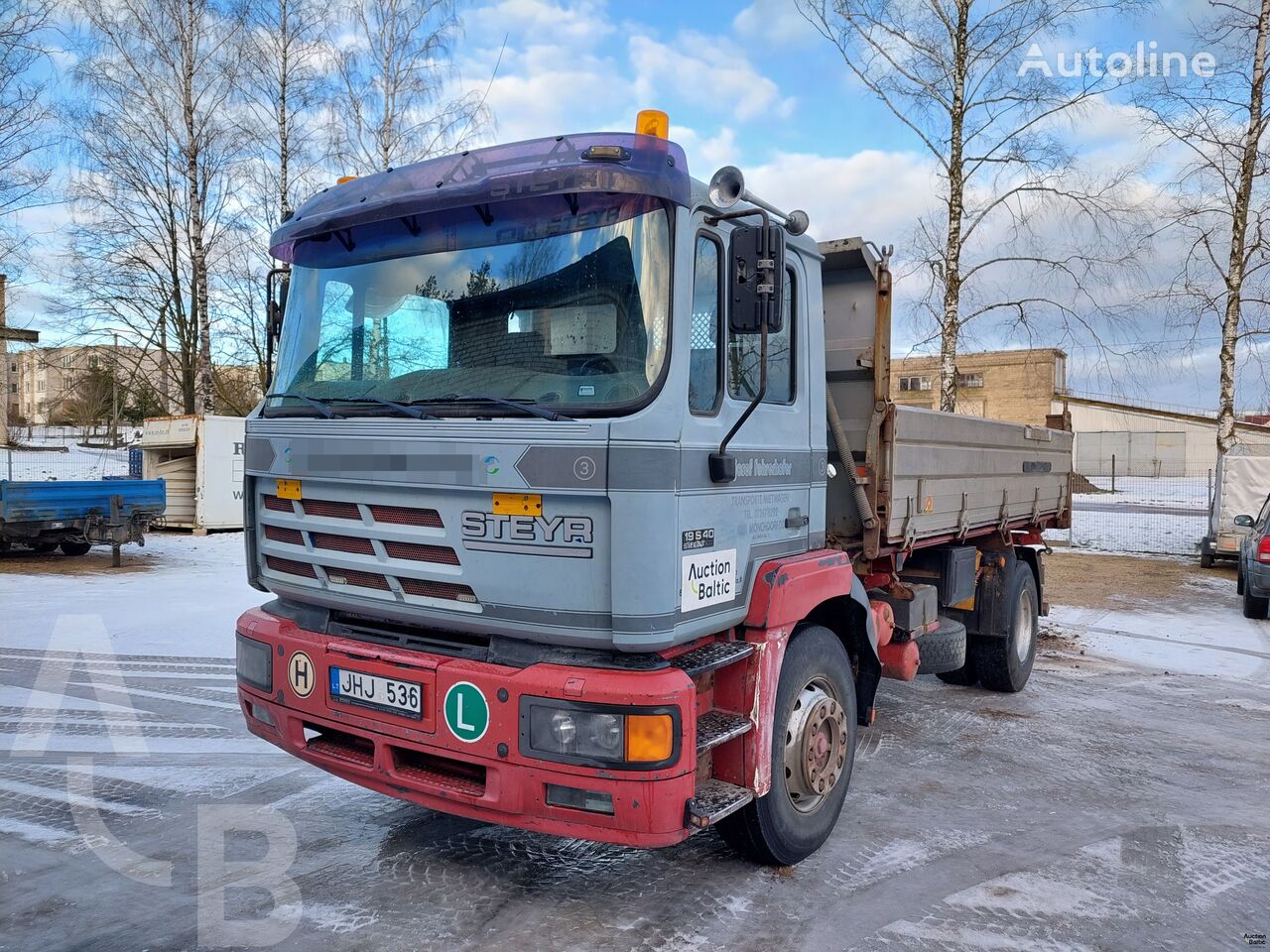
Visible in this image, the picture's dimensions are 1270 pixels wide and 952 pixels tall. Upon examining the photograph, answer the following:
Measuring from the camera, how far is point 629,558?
3.01m

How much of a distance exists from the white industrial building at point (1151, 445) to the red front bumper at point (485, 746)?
1648 inches

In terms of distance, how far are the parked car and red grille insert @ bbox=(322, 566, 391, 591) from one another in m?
10.0

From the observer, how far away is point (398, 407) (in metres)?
3.47

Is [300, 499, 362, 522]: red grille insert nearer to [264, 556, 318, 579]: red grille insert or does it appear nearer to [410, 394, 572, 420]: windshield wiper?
[264, 556, 318, 579]: red grille insert

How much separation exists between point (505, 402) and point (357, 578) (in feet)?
3.44

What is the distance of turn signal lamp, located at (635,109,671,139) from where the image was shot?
326cm

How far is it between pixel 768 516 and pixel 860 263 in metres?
1.94

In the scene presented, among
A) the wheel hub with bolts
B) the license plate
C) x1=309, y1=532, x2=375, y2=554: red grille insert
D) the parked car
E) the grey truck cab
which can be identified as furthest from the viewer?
the parked car

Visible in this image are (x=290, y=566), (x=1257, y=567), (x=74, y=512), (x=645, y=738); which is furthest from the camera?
(x=74, y=512)

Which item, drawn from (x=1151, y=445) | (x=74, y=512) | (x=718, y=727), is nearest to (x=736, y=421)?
(x=718, y=727)

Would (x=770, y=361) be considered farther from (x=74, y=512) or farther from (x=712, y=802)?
(x=74, y=512)

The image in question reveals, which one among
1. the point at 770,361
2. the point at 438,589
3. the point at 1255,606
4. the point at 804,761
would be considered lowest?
the point at 1255,606

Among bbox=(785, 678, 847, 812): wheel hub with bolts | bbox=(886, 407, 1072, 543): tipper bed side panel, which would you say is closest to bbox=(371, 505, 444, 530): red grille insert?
bbox=(785, 678, 847, 812): wheel hub with bolts

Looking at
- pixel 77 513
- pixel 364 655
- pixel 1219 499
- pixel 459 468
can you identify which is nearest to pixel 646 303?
pixel 459 468
